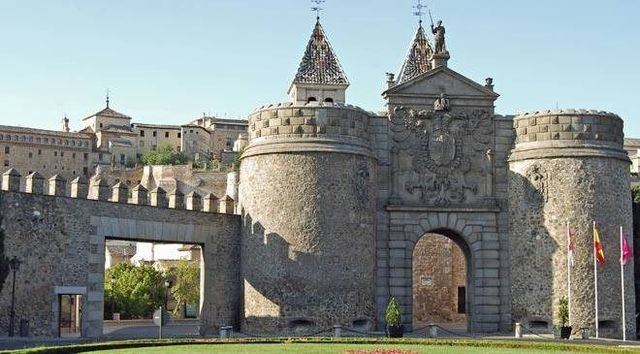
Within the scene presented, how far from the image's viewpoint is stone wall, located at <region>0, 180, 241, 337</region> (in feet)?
96.5

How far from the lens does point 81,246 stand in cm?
3103

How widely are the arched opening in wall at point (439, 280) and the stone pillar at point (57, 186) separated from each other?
Answer: 19400mm

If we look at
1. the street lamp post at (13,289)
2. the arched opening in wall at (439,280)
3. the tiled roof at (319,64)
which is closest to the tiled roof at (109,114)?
the tiled roof at (319,64)

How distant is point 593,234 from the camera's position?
1341 inches

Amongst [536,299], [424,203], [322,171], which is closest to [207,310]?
[322,171]

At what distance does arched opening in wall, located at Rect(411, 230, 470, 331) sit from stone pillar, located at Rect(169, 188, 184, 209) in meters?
14.5

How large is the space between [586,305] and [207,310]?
1356 centimetres

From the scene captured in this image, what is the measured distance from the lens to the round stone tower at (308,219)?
33.0m

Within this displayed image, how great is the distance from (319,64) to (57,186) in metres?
28.1

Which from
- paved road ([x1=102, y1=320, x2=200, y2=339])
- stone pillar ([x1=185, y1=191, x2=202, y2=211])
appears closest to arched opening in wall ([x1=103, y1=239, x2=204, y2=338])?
paved road ([x1=102, y1=320, x2=200, y2=339])

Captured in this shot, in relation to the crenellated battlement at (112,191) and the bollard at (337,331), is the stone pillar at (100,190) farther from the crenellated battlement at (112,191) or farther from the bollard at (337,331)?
the bollard at (337,331)

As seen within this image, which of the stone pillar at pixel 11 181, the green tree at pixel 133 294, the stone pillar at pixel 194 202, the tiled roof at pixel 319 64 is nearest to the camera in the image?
the stone pillar at pixel 11 181

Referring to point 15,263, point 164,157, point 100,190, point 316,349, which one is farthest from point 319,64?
point 164,157

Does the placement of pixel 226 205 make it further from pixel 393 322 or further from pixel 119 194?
pixel 393 322
